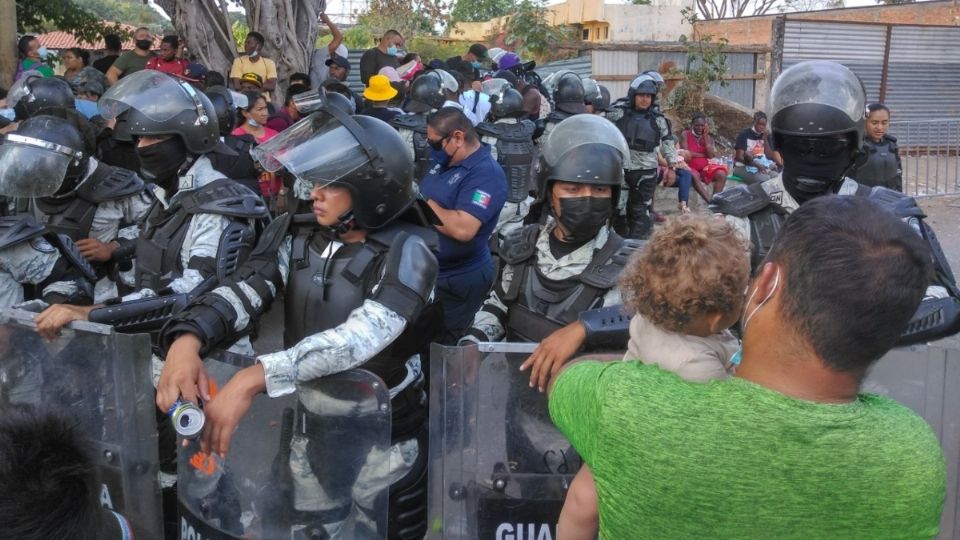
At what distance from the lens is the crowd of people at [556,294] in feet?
4.66

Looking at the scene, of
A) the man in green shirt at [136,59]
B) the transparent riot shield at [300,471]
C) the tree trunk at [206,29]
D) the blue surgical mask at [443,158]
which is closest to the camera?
the transparent riot shield at [300,471]

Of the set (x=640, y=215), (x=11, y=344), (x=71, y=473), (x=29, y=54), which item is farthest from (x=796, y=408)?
(x=29, y=54)

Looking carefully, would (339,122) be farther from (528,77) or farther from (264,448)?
(528,77)

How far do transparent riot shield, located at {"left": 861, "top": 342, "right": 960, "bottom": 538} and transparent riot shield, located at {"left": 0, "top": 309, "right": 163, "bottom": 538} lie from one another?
2.12 meters

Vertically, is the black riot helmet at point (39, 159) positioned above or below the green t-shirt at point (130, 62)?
below

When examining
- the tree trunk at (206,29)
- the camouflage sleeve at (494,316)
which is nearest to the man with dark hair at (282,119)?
the tree trunk at (206,29)

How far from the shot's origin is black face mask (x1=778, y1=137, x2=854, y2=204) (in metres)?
3.19

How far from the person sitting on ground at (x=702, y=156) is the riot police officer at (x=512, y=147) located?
16.1ft

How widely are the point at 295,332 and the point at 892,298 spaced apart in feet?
6.54

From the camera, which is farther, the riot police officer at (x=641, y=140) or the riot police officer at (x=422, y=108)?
the riot police officer at (x=641, y=140)

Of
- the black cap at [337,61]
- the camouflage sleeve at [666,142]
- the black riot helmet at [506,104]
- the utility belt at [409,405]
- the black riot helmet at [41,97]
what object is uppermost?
the black riot helmet at [41,97]

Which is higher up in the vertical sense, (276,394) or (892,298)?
(892,298)

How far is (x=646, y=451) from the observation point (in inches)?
57.7

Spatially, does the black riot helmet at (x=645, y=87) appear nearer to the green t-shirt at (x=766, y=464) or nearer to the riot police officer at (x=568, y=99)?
the riot police officer at (x=568, y=99)
